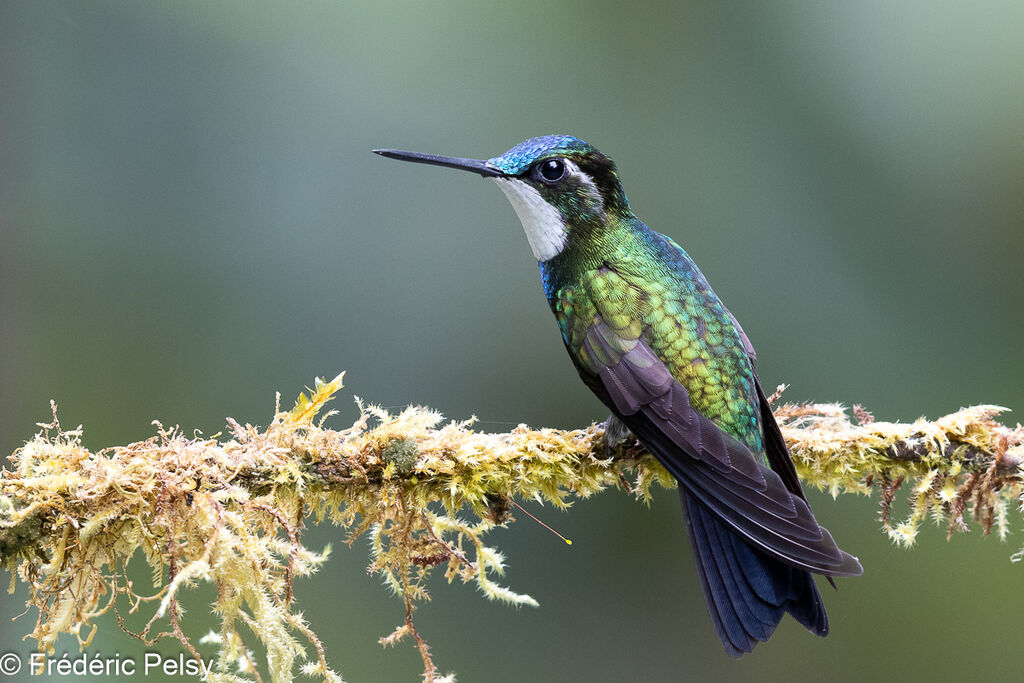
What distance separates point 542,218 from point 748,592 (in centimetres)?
117

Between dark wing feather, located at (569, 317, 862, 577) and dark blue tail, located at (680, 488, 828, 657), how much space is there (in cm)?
6

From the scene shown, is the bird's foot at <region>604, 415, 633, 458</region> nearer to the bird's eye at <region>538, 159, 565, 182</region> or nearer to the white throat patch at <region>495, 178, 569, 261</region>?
the white throat patch at <region>495, 178, 569, 261</region>

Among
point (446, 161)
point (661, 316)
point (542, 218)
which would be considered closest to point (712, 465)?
point (661, 316)

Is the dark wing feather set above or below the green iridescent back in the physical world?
below

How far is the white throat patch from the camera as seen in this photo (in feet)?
8.71

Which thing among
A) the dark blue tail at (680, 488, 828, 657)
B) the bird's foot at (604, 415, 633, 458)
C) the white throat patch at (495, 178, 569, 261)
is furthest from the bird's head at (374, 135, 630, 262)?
the dark blue tail at (680, 488, 828, 657)

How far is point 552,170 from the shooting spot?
104 inches

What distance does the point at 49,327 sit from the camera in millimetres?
4316

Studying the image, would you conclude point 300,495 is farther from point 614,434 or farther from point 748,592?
point 748,592

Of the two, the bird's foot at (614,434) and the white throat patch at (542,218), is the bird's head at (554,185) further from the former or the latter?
the bird's foot at (614,434)

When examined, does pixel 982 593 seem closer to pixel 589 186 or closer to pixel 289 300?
pixel 589 186

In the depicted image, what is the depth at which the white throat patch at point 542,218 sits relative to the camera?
2.66 meters

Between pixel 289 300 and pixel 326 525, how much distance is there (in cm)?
109

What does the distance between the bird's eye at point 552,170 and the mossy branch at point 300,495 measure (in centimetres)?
77
